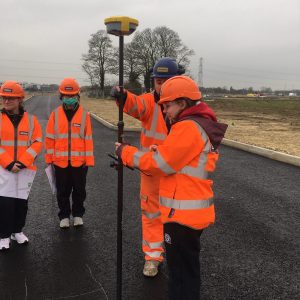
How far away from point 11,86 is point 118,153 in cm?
202

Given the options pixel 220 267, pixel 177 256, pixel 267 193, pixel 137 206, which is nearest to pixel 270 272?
pixel 220 267

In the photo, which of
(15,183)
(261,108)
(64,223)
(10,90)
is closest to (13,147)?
(15,183)

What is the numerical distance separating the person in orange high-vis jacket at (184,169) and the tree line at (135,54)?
5000 cm

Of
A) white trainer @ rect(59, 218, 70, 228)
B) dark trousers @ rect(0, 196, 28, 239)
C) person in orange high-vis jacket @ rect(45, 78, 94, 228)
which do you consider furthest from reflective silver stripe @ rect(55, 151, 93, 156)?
white trainer @ rect(59, 218, 70, 228)

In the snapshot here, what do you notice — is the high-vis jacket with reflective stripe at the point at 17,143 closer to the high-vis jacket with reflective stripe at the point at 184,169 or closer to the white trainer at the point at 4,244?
the white trainer at the point at 4,244

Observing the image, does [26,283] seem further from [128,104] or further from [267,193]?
[267,193]

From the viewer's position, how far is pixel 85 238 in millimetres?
4770

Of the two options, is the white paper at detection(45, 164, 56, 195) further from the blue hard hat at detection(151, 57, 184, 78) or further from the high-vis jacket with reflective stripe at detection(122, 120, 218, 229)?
the high-vis jacket with reflective stripe at detection(122, 120, 218, 229)

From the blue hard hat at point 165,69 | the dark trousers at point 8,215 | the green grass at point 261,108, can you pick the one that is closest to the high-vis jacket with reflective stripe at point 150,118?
the blue hard hat at point 165,69

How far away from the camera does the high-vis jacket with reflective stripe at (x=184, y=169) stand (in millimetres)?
2689

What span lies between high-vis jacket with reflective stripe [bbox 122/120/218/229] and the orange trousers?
3.19 ft

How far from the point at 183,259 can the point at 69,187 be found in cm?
263

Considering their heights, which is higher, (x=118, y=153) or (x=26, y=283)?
(x=118, y=153)

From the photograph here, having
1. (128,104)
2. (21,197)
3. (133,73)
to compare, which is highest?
(133,73)
